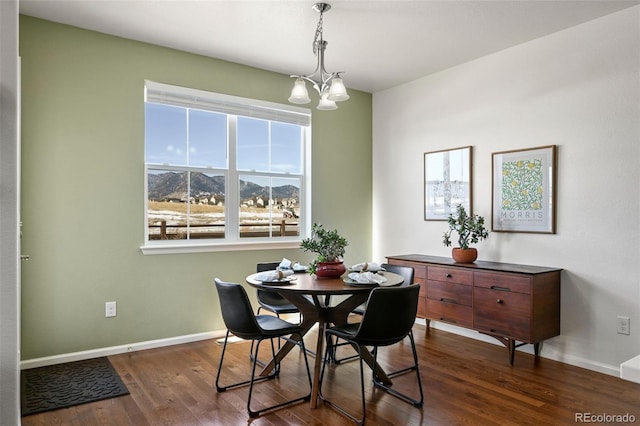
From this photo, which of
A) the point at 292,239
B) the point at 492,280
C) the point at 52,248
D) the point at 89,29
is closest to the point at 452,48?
the point at 492,280

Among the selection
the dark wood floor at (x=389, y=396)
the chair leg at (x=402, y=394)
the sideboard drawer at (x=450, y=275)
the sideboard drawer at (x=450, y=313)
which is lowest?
the dark wood floor at (x=389, y=396)

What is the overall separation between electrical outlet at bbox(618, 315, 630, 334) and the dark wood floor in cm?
35

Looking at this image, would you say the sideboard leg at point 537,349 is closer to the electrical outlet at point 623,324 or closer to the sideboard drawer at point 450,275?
the electrical outlet at point 623,324

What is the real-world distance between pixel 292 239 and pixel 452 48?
2.48 metres

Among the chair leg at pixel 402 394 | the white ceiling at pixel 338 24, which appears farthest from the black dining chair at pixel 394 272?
the white ceiling at pixel 338 24

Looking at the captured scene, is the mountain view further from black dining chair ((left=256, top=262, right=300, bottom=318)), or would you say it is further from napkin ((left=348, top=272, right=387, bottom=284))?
napkin ((left=348, top=272, right=387, bottom=284))

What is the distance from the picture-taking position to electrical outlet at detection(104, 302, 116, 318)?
367 cm

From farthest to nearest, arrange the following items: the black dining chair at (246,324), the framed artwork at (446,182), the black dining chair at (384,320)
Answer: the framed artwork at (446,182) < the black dining chair at (246,324) < the black dining chair at (384,320)

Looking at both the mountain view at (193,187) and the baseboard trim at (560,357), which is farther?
the mountain view at (193,187)

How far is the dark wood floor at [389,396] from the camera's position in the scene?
8.39 feet

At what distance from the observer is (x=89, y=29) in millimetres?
3615

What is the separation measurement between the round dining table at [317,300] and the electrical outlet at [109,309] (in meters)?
Answer: 1.45

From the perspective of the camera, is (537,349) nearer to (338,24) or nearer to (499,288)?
(499,288)

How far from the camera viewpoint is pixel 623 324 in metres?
3.28
